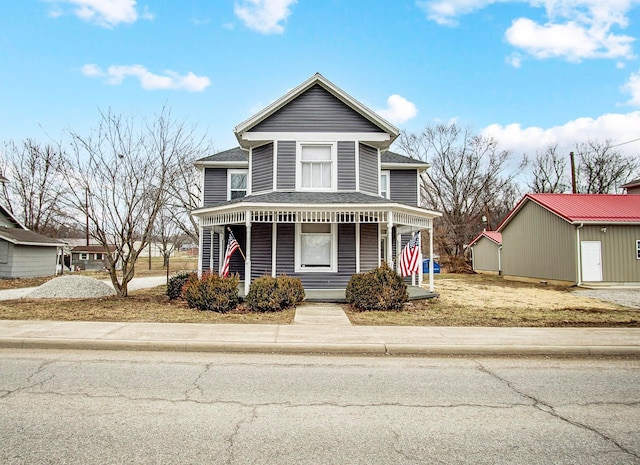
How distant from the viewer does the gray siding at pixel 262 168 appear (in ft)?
49.7

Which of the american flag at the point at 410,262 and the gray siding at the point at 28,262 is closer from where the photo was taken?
the american flag at the point at 410,262

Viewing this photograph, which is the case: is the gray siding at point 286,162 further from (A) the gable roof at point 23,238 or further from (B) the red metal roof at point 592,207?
(A) the gable roof at point 23,238

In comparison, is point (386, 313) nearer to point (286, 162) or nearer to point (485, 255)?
point (286, 162)

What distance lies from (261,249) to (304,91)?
6.37 meters

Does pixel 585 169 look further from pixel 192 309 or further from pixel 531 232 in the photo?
pixel 192 309

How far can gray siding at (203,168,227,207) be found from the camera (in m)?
18.5

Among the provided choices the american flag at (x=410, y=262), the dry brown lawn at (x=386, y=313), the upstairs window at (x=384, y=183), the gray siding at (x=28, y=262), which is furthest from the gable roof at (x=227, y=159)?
the gray siding at (x=28, y=262)

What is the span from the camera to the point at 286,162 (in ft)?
48.7

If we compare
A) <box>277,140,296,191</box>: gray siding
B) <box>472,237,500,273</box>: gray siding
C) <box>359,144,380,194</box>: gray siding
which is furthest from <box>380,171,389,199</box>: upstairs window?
<box>472,237,500,273</box>: gray siding

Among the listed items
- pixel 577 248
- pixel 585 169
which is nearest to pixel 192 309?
pixel 577 248

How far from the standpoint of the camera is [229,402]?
4.62 meters

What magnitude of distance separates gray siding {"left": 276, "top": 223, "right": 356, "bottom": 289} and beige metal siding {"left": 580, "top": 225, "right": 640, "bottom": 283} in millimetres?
13871

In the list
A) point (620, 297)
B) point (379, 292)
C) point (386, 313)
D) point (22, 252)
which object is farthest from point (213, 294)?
point (22, 252)

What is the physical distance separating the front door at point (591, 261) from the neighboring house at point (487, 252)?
1097 cm
